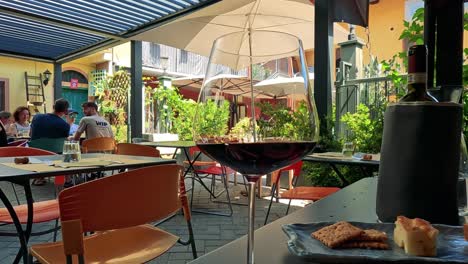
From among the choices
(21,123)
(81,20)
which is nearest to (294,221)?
(81,20)

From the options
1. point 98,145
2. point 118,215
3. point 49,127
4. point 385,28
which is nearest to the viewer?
point 118,215

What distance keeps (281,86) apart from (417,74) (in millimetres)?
247

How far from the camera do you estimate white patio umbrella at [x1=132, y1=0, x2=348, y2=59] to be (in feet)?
18.4

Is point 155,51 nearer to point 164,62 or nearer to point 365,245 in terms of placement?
point 164,62

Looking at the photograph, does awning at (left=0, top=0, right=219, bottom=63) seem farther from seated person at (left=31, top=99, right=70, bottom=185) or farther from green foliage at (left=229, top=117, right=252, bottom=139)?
green foliage at (left=229, top=117, right=252, bottom=139)

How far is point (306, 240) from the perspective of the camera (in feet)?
1.79

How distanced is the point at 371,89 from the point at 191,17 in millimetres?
2962

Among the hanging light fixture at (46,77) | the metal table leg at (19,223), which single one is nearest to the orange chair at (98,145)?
the metal table leg at (19,223)

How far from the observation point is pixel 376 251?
512 millimetres

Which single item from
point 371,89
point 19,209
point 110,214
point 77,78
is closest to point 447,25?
point 110,214

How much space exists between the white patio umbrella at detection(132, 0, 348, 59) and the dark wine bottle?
4921mm

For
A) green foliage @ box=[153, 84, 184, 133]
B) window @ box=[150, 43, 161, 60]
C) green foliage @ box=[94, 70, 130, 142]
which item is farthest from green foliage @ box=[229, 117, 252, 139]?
window @ box=[150, 43, 161, 60]

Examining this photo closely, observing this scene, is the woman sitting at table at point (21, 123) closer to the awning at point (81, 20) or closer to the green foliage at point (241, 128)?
the awning at point (81, 20)

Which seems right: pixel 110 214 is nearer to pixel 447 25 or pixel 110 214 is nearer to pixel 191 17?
pixel 447 25
